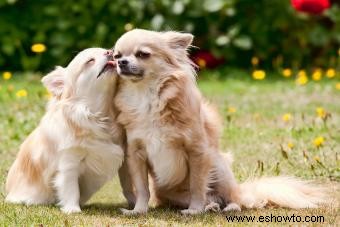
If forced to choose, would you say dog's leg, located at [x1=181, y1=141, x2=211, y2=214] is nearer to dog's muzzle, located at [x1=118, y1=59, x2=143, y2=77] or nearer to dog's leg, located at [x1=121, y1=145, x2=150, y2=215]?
dog's leg, located at [x1=121, y1=145, x2=150, y2=215]

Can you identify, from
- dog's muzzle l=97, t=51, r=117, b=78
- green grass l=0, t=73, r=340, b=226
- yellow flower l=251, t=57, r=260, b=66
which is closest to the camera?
green grass l=0, t=73, r=340, b=226

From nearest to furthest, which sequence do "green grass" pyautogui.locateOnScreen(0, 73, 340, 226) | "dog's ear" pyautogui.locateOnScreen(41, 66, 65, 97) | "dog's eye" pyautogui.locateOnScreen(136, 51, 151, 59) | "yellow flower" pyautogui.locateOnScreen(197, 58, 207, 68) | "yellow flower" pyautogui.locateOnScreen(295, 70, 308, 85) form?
"green grass" pyautogui.locateOnScreen(0, 73, 340, 226)
"dog's eye" pyautogui.locateOnScreen(136, 51, 151, 59)
"dog's ear" pyautogui.locateOnScreen(41, 66, 65, 97)
"yellow flower" pyautogui.locateOnScreen(295, 70, 308, 85)
"yellow flower" pyautogui.locateOnScreen(197, 58, 207, 68)

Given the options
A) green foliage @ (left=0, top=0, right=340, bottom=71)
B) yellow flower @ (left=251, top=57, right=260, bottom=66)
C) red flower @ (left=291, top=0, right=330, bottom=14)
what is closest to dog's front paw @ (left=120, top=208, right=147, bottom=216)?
red flower @ (left=291, top=0, right=330, bottom=14)

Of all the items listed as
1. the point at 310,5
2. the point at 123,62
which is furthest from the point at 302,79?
the point at 123,62

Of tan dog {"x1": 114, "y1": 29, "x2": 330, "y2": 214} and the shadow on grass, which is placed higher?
tan dog {"x1": 114, "y1": 29, "x2": 330, "y2": 214}

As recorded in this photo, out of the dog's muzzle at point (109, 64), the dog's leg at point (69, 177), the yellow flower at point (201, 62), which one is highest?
the dog's muzzle at point (109, 64)

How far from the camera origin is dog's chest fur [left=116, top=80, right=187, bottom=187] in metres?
4.37

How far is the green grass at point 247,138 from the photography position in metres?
4.29

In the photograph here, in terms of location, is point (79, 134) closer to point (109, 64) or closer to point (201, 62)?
point (109, 64)

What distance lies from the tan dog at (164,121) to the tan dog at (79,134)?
0.11 meters

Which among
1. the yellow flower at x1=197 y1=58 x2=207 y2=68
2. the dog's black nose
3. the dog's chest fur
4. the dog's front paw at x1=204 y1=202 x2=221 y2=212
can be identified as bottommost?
the yellow flower at x1=197 y1=58 x2=207 y2=68

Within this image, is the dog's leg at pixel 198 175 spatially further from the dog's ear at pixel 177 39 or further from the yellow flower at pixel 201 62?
the yellow flower at pixel 201 62

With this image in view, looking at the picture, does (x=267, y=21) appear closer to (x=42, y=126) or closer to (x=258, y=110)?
(x=258, y=110)

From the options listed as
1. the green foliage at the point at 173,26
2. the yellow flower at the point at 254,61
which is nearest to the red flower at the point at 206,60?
the green foliage at the point at 173,26
